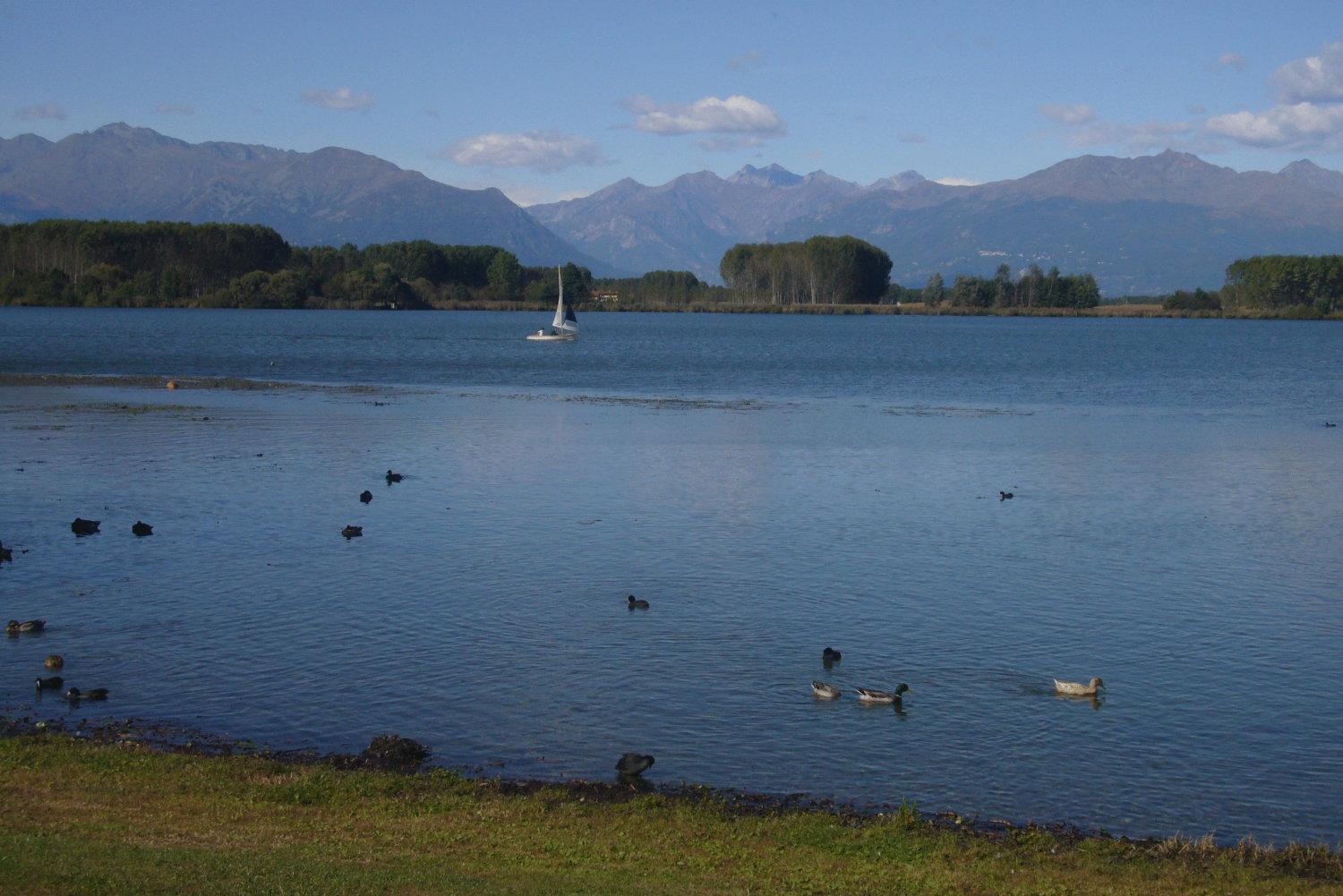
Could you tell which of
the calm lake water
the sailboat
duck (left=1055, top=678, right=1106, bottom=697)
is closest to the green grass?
the calm lake water

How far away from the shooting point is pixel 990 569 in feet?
92.6

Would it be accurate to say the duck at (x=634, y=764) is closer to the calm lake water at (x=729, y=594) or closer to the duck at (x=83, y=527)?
the calm lake water at (x=729, y=594)

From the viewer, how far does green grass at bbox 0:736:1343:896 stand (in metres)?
Result: 12.2

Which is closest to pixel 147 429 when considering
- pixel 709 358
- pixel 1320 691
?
pixel 1320 691

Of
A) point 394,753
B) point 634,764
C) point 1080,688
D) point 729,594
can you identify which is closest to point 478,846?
point 634,764

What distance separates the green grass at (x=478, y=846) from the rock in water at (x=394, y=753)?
1.95 ft

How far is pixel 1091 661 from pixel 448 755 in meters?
11.2

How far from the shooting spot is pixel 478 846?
1336 cm

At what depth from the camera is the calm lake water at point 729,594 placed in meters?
17.3

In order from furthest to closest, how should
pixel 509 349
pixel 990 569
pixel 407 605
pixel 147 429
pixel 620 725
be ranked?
pixel 509 349
pixel 147 429
pixel 990 569
pixel 407 605
pixel 620 725

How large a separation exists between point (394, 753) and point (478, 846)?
336 centimetres

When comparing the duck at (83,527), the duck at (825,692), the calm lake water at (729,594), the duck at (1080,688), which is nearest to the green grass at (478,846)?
the calm lake water at (729,594)

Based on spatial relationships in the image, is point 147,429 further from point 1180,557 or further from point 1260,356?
point 1260,356

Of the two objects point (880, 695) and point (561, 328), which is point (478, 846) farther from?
point (561, 328)
